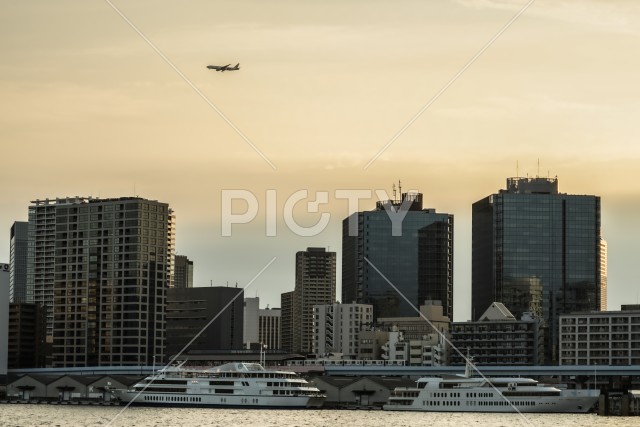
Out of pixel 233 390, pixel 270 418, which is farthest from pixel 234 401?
pixel 270 418

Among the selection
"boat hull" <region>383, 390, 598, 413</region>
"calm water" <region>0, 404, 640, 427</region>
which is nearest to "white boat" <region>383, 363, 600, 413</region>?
"boat hull" <region>383, 390, 598, 413</region>

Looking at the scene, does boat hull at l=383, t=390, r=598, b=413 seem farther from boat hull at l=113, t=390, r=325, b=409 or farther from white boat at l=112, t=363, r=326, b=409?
white boat at l=112, t=363, r=326, b=409

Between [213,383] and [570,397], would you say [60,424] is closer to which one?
[213,383]

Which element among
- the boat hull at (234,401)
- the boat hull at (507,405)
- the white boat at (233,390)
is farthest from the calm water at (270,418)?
the boat hull at (507,405)

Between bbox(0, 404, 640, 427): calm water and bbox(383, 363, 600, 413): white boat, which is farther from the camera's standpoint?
bbox(383, 363, 600, 413): white boat

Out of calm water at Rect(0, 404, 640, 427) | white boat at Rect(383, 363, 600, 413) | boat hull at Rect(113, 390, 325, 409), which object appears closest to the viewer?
calm water at Rect(0, 404, 640, 427)
